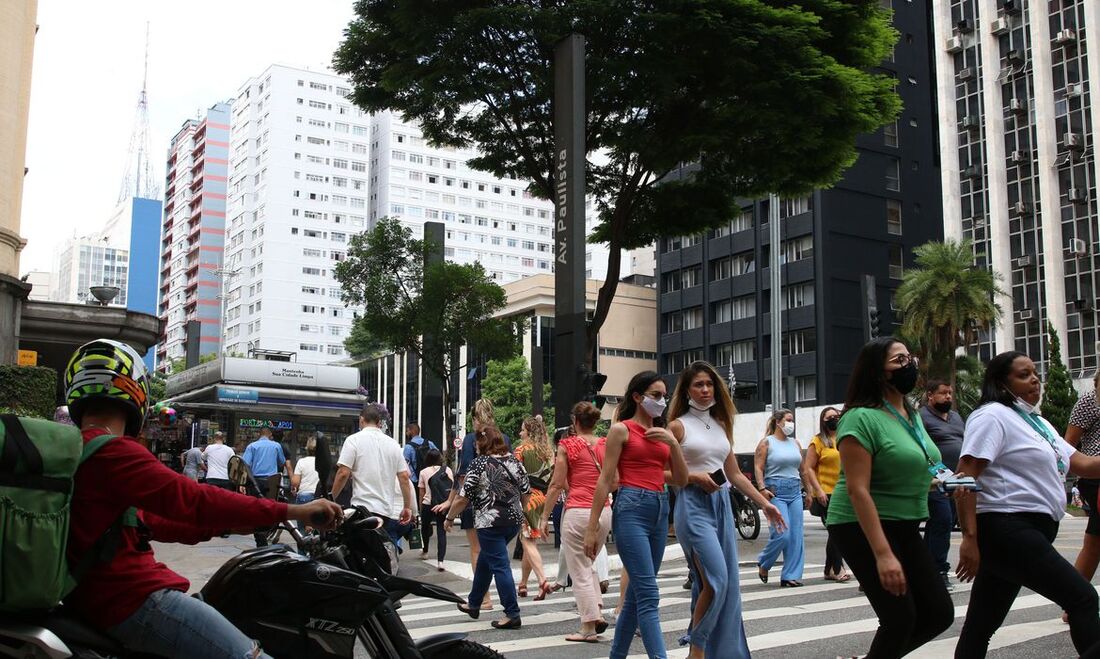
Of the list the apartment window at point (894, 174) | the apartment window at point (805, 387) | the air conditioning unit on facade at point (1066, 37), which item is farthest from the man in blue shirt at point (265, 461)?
the apartment window at point (894, 174)

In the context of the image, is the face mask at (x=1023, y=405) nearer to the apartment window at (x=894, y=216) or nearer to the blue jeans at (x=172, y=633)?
the blue jeans at (x=172, y=633)

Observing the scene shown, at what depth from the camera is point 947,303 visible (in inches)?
1923

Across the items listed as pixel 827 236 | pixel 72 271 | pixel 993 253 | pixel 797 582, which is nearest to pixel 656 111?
pixel 797 582

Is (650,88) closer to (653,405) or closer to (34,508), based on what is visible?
(653,405)

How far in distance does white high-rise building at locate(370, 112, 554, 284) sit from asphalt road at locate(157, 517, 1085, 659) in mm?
110154

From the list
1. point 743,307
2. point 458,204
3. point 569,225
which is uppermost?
point 458,204

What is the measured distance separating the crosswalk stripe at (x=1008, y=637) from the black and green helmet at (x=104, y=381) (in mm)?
5684

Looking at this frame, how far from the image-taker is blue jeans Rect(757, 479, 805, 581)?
1160 centimetres

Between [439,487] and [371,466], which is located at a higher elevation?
[371,466]

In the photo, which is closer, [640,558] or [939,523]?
[640,558]

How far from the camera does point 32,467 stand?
2893 millimetres

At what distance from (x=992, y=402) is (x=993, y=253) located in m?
56.2

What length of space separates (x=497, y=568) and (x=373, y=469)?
57.2 inches

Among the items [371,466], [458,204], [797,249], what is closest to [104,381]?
[371,466]
